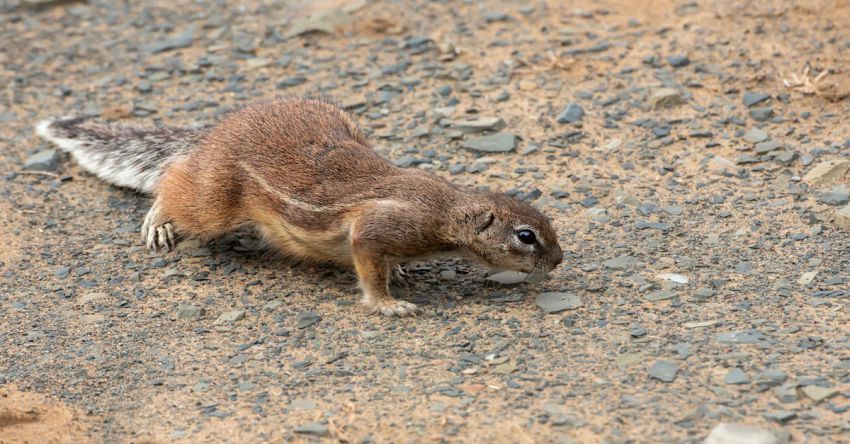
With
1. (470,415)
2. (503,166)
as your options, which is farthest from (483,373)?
(503,166)

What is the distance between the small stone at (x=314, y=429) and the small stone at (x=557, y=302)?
52.8 inches

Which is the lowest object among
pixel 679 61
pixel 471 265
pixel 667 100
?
pixel 471 265

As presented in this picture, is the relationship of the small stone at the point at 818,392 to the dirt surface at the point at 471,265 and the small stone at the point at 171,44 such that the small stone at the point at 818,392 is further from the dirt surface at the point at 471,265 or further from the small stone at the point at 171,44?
the small stone at the point at 171,44

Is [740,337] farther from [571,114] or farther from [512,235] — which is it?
[571,114]

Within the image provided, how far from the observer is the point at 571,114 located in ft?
23.2

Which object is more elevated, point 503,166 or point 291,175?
point 291,175

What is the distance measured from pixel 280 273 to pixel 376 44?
3.10m

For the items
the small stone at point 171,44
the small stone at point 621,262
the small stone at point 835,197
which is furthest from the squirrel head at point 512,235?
the small stone at point 171,44

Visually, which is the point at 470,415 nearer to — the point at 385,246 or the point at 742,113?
the point at 385,246

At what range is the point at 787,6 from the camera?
26.1 feet

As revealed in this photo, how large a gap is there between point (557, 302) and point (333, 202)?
3.95 feet

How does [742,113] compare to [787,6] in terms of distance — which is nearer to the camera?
[742,113]

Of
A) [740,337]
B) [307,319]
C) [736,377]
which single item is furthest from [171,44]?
[736,377]

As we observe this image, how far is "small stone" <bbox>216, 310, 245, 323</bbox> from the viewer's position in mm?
5250
